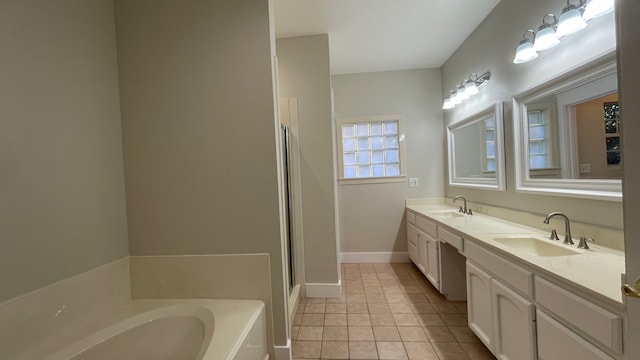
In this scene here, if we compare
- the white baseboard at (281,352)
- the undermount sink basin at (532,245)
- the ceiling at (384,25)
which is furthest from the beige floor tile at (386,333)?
the ceiling at (384,25)

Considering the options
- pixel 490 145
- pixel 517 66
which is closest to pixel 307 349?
pixel 490 145

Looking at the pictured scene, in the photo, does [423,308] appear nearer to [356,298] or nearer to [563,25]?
[356,298]

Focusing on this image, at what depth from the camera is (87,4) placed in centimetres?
141

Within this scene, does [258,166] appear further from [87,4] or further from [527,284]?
[527,284]

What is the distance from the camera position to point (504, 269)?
1403 millimetres

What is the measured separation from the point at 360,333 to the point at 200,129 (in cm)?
190

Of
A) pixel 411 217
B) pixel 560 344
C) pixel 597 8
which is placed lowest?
pixel 560 344

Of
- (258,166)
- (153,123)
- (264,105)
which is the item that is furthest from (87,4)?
(258,166)

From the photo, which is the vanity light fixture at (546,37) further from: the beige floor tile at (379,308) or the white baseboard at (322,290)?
the white baseboard at (322,290)

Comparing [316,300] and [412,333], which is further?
[316,300]

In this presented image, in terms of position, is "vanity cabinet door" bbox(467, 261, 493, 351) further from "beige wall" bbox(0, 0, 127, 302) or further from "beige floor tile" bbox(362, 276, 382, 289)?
"beige wall" bbox(0, 0, 127, 302)

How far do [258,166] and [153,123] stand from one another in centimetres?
71

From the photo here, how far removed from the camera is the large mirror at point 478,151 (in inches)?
90.0

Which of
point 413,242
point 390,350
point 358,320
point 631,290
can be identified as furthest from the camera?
point 413,242
